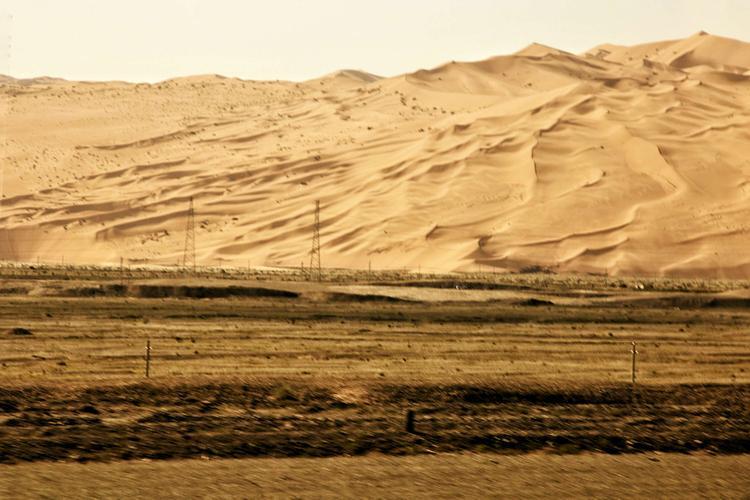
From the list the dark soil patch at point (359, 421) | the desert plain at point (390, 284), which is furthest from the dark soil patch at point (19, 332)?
the dark soil patch at point (359, 421)

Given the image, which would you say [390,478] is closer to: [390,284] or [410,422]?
[410,422]

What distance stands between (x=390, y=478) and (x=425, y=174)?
8510cm

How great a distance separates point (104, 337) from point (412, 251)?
54.7 metres

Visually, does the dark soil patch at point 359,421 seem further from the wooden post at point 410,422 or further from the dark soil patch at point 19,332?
the dark soil patch at point 19,332

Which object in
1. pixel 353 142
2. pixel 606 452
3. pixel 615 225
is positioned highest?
pixel 353 142

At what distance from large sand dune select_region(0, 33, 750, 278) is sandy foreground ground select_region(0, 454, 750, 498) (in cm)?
6201

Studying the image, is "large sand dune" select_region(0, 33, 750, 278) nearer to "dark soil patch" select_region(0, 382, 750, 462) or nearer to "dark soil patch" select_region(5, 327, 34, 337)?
"dark soil patch" select_region(5, 327, 34, 337)

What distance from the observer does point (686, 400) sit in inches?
808

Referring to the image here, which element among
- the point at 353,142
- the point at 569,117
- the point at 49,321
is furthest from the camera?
the point at 353,142

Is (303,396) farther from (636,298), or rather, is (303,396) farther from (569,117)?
(569,117)

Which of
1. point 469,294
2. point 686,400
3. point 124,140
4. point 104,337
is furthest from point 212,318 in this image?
point 124,140

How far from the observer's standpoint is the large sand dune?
84.4 m

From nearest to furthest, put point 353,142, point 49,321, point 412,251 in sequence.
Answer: point 49,321
point 412,251
point 353,142

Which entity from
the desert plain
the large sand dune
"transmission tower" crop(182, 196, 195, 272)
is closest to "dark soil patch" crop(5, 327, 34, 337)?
the desert plain
